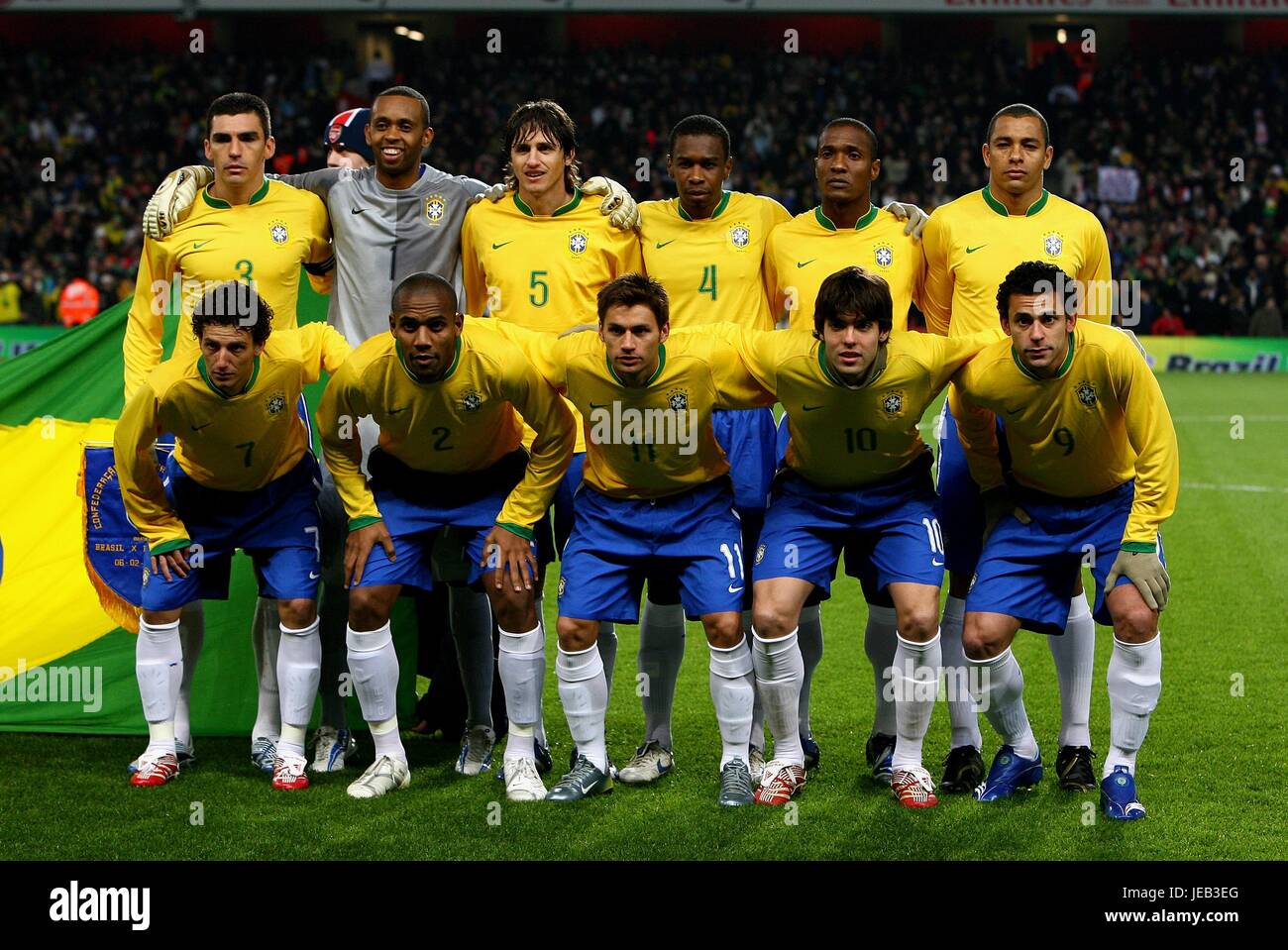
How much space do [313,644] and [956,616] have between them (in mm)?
2202

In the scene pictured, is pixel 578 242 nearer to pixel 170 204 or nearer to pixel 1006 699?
pixel 170 204

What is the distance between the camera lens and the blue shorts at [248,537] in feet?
16.6

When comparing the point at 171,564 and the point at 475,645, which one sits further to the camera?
the point at 475,645

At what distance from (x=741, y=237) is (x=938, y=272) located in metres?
0.70

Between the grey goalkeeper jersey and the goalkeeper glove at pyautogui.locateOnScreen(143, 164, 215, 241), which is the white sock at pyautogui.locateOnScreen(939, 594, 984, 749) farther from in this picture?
the goalkeeper glove at pyautogui.locateOnScreen(143, 164, 215, 241)

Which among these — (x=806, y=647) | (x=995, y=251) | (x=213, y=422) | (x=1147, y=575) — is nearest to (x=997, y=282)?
(x=995, y=251)

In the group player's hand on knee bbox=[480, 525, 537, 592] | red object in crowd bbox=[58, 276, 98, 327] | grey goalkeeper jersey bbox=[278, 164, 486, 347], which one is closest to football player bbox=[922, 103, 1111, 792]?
player's hand on knee bbox=[480, 525, 537, 592]

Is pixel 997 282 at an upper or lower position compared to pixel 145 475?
upper

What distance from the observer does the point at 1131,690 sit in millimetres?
4566

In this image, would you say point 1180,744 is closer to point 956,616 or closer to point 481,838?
point 956,616

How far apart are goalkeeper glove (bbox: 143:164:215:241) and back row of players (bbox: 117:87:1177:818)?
0.02 m

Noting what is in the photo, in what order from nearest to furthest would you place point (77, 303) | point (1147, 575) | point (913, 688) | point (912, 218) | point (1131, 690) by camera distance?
point (1147, 575) < point (1131, 690) < point (913, 688) < point (912, 218) < point (77, 303)

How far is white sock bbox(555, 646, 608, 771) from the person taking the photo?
4.81 m

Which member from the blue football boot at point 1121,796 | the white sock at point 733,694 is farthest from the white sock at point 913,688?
the blue football boot at point 1121,796
